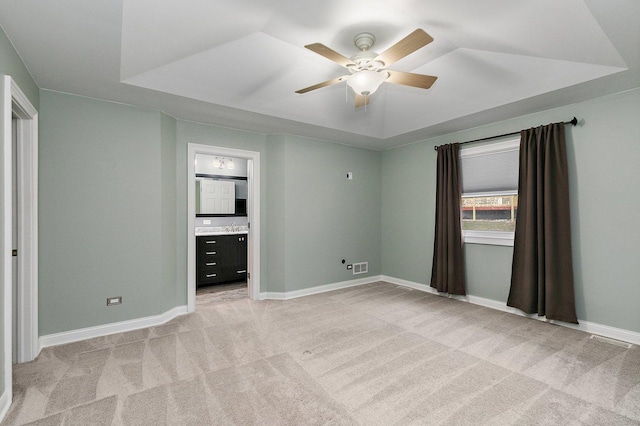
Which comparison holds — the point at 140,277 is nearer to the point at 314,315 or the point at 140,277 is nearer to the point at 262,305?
the point at 262,305

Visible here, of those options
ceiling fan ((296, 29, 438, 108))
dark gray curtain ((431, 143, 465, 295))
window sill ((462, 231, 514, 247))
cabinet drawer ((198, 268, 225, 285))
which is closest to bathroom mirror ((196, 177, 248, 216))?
cabinet drawer ((198, 268, 225, 285))

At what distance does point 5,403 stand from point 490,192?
201 inches

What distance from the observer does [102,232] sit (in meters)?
3.15

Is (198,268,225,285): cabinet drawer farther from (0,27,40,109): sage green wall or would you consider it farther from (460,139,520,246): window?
(460,139,520,246): window

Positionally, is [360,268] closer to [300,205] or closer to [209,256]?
[300,205]

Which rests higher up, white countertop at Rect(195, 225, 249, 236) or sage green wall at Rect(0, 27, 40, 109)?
sage green wall at Rect(0, 27, 40, 109)

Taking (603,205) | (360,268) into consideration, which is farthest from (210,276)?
(603,205)

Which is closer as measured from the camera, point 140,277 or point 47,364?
point 47,364

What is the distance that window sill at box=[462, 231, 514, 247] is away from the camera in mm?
3885

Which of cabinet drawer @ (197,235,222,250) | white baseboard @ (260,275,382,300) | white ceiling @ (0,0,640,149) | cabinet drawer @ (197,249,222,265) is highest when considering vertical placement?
white ceiling @ (0,0,640,149)

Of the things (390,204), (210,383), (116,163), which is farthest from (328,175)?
(210,383)

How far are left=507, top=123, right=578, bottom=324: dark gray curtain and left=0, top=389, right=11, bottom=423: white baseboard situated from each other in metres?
4.73

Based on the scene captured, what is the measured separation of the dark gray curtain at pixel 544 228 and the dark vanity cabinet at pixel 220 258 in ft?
14.0

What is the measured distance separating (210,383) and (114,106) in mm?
2975
